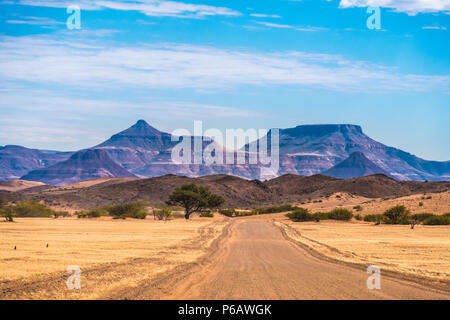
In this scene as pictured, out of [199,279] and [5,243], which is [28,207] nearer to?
[5,243]

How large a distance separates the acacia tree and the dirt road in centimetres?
5235

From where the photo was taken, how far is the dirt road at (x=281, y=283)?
522 inches

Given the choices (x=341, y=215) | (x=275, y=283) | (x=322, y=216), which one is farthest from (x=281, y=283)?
(x=322, y=216)

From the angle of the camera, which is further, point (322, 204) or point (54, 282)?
point (322, 204)

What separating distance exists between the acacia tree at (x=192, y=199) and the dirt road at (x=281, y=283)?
2061 inches

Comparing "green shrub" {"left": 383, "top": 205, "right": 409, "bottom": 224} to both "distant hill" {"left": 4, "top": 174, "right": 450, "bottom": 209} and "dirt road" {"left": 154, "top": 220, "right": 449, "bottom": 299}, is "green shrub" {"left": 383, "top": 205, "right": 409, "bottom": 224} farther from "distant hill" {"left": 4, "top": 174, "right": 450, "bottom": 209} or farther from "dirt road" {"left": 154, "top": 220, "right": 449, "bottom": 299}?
"distant hill" {"left": 4, "top": 174, "right": 450, "bottom": 209}

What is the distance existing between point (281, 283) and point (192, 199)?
6000cm

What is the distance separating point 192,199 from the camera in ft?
246

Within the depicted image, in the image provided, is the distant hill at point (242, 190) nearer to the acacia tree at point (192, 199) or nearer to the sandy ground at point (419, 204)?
the sandy ground at point (419, 204)

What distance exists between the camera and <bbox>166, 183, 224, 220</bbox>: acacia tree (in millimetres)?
74750

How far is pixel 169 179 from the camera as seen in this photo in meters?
141

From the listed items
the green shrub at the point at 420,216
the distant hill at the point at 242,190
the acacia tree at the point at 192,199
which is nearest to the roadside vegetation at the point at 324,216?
the green shrub at the point at 420,216
